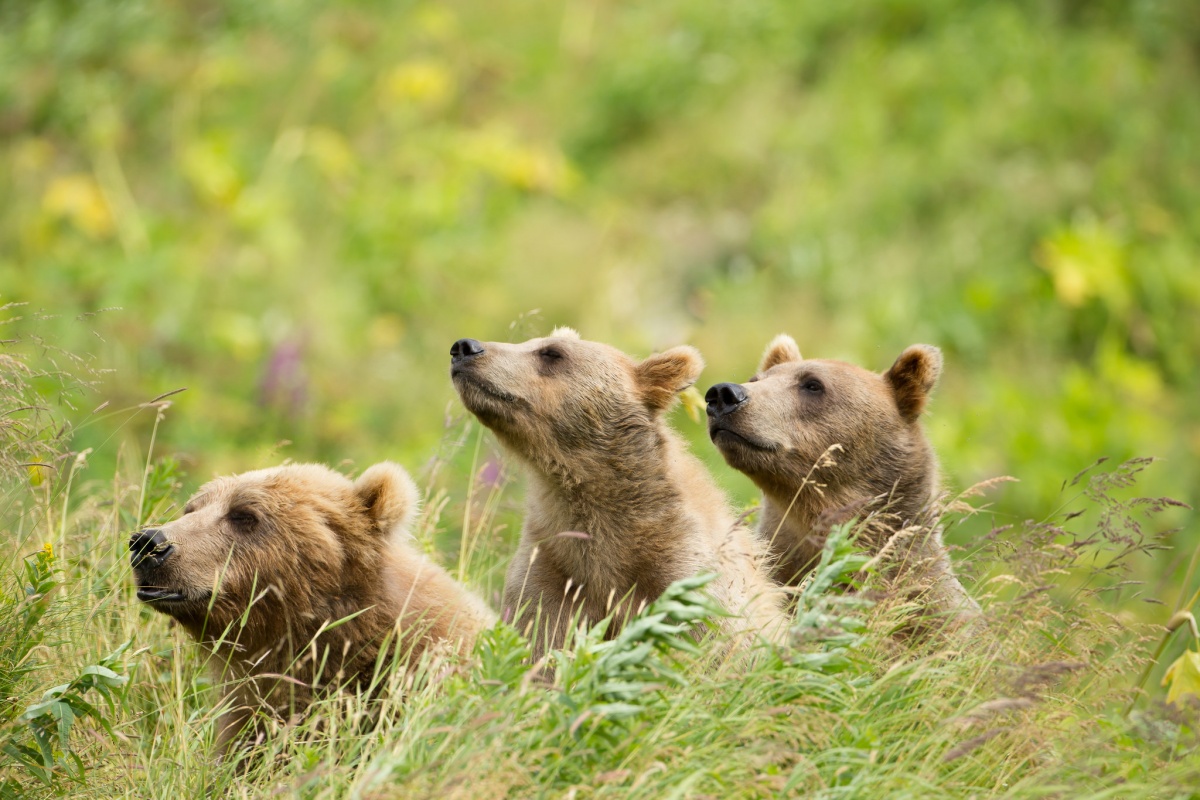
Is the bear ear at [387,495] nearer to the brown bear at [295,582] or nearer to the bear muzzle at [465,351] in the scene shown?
the brown bear at [295,582]

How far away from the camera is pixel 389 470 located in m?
5.11

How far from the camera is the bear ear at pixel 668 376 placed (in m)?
5.74

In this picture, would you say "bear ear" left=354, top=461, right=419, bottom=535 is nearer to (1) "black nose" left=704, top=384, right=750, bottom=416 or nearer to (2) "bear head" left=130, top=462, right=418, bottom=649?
(2) "bear head" left=130, top=462, right=418, bottom=649

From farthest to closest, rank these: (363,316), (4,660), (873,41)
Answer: (873,41)
(363,316)
(4,660)

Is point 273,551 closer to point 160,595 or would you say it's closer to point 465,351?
point 160,595

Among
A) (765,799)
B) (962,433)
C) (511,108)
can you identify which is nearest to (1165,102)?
(962,433)

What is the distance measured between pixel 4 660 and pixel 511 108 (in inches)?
465

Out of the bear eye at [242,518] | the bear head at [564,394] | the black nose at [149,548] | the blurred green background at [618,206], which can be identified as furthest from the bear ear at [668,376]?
the blurred green background at [618,206]

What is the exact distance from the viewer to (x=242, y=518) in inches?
195

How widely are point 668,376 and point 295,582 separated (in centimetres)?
179

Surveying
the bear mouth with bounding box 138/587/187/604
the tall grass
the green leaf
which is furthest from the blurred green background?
the green leaf

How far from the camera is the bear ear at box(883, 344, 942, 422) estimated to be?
601 centimetres

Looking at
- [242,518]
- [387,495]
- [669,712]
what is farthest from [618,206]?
[669,712]

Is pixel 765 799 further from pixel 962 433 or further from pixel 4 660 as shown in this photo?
pixel 962 433
